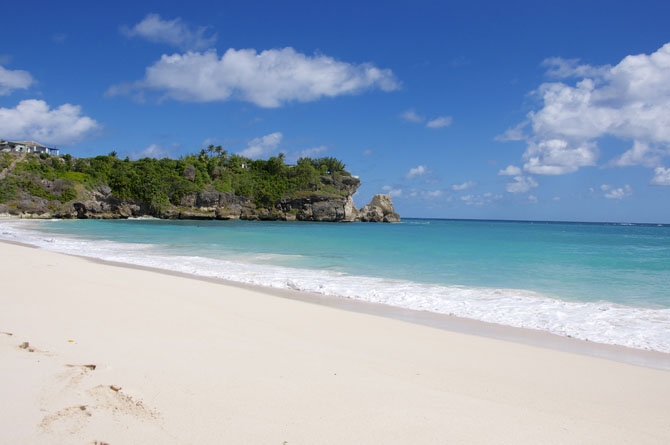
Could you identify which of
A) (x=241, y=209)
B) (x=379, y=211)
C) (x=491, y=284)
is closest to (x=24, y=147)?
(x=241, y=209)

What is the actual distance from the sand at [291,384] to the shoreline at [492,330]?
40cm

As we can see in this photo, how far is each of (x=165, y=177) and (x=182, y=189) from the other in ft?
17.4

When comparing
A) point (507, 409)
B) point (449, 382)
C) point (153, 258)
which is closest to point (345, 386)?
point (449, 382)

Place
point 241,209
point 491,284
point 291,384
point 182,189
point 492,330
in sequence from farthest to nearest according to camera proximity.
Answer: point 241,209
point 182,189
point 491,284
point 492,330
point 291,384

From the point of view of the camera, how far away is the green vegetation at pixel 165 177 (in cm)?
7250

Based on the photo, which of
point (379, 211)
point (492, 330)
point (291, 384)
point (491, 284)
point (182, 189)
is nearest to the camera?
point (291, 384)

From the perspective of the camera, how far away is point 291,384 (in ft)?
12.5

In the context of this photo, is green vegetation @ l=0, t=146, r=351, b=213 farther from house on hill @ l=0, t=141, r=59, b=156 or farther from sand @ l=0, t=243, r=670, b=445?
sand @ l=0, t=243, r=670, b=445

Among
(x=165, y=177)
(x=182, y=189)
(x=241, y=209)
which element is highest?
(x=165, y=177)

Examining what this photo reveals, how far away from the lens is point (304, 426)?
119 inches

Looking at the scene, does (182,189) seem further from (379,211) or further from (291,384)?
(291,384)

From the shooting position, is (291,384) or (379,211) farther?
(379,211)

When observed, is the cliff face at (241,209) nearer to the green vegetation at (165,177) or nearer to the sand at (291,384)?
the green vegetation at (165,177)

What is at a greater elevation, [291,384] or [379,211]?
[379,211]
